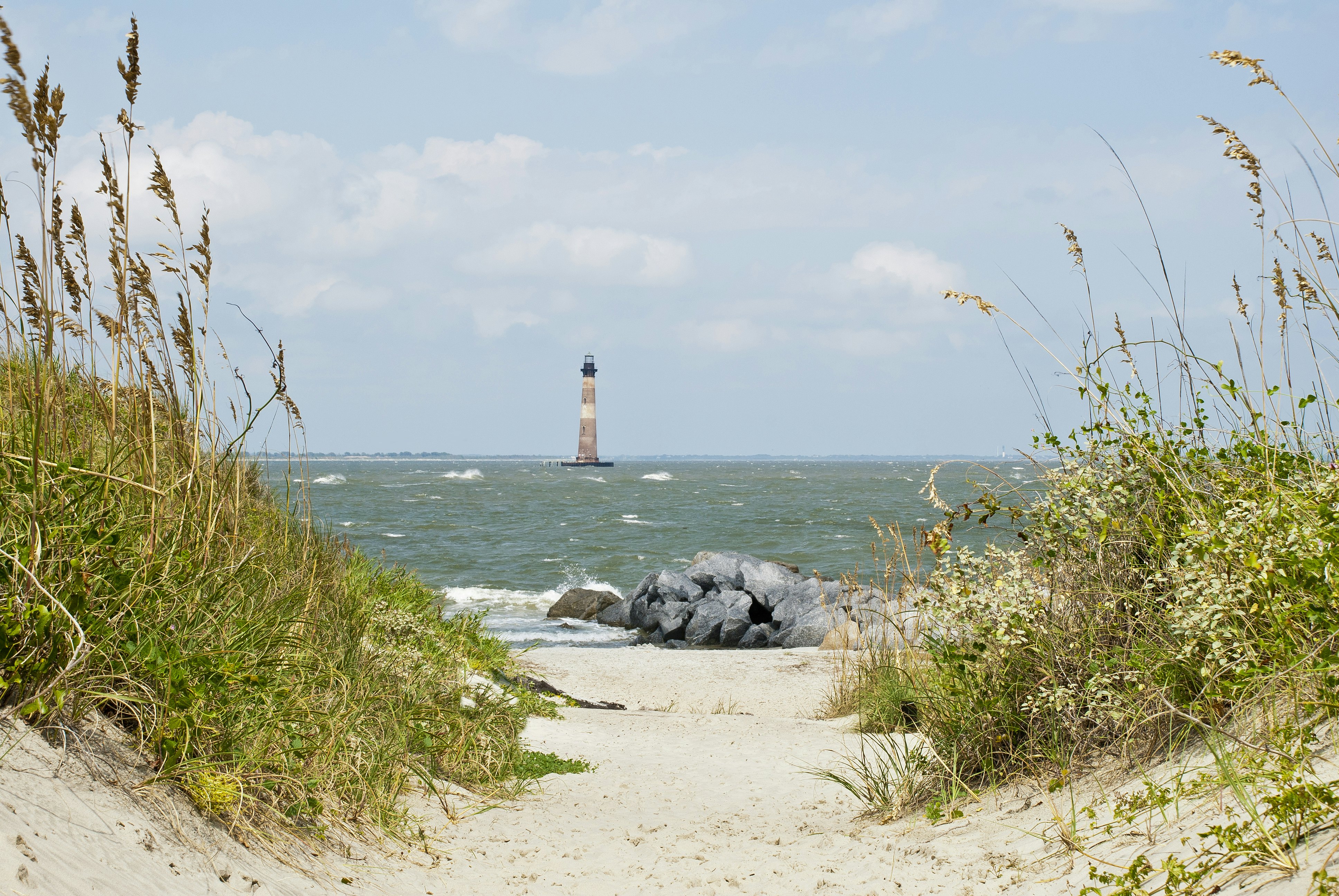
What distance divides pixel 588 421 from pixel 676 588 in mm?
69792

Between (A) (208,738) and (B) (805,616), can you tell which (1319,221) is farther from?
(B) (805,616)

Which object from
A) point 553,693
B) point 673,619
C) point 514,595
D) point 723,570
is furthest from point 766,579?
point 553,693

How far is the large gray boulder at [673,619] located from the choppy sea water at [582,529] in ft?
2.40

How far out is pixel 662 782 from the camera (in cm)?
527

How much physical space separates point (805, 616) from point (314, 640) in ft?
39.7

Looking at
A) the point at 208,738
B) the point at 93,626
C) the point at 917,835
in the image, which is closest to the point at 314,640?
the point at 208,738

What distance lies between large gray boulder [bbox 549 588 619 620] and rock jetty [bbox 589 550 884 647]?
170 millimetres

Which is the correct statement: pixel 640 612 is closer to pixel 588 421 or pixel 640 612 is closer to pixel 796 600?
pixel 796 600

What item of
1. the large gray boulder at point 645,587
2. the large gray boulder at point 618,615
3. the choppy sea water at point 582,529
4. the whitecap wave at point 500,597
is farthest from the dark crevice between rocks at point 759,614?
the whitecap wave at point 500,597

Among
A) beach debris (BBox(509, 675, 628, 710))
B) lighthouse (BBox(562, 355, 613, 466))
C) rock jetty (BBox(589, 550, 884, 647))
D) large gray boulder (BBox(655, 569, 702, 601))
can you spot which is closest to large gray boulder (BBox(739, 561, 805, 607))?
rock jetty (BBox(589, 550, 884, 647))

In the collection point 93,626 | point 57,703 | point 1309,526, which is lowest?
point 57,703

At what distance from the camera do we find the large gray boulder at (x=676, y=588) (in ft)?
54.7

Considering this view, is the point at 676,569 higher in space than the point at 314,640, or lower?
lower

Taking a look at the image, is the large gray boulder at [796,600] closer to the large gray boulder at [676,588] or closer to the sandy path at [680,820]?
the large gray boulder at [676,588]
